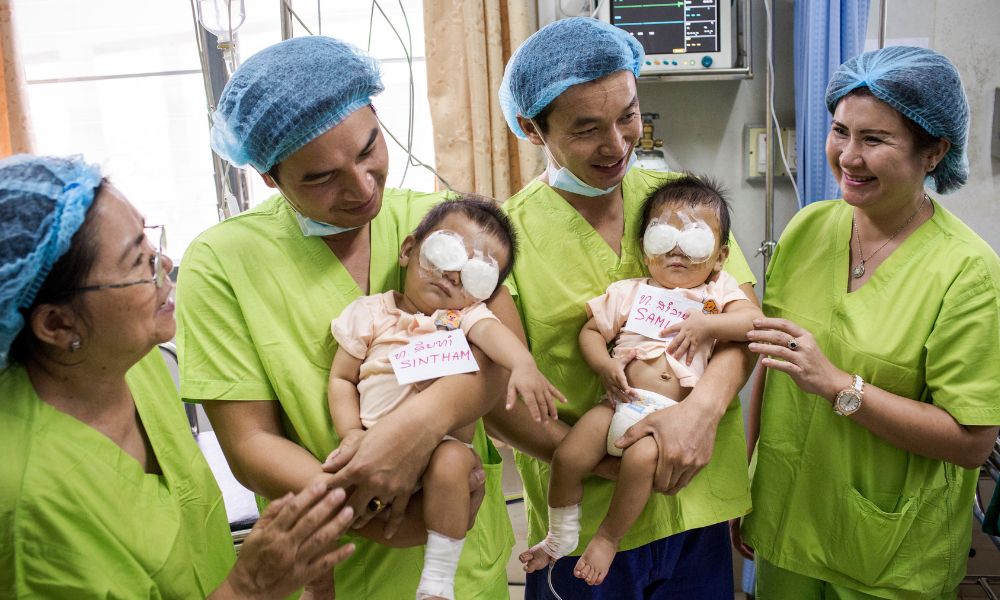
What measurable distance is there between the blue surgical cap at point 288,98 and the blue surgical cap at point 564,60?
34 cm

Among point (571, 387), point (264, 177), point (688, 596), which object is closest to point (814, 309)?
point (571, 387)

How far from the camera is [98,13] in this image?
3299 millimetres

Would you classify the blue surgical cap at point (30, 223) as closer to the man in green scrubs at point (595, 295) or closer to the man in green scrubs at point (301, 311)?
the man in green scrubs at point (301, 311)

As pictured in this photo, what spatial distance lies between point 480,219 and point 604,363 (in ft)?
1.20

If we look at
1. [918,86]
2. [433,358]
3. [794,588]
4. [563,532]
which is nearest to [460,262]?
[433,358]

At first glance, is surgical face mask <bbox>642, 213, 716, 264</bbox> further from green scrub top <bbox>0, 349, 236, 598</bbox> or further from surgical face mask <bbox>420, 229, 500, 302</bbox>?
green scrub top <bbox>0, 349, 236, 598</bbox>

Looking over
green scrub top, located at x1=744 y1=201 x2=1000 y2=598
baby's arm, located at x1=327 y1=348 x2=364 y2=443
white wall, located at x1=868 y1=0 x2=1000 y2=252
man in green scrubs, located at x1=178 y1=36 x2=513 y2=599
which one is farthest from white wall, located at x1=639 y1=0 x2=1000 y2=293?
baby's arm, located at x1=327 y1=348 x2=364 y2=443

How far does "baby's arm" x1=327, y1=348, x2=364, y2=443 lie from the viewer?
4.09 feet

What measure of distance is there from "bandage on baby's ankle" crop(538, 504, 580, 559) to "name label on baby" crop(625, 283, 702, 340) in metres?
0.37

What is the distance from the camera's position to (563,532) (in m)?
1.50

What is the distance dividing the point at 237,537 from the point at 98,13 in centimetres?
254

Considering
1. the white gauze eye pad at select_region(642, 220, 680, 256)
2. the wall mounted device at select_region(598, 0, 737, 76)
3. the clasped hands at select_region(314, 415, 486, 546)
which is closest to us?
the clasped hands at select_region(314, 415, 486, 546)

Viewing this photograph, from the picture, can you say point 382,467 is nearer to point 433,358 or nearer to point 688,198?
point 433,358

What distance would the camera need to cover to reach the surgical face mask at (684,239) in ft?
5.02
